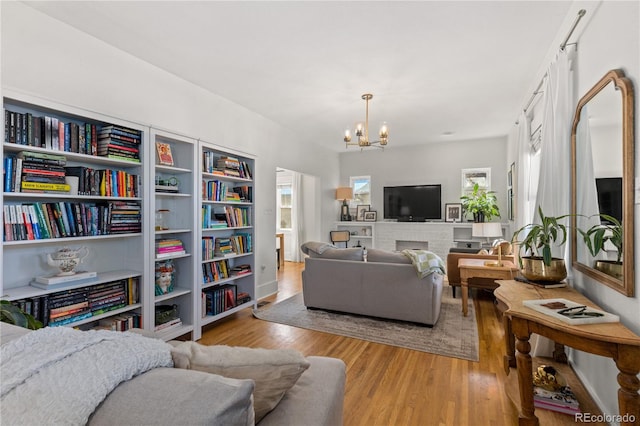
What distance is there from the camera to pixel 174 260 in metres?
3.05

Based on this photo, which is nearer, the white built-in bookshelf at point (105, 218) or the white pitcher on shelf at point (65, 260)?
the white built-in bookshelf at point (105, 218)

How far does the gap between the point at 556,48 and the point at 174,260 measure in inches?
151

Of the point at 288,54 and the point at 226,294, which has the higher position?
the point at 288,54

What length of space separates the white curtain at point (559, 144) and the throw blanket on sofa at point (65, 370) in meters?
2.59

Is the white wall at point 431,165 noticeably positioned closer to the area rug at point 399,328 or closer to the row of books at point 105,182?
the area rug at point 399,328

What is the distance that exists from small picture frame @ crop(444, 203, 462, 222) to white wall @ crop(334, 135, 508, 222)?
0.38 ft

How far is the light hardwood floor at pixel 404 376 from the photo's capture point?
6.04ft

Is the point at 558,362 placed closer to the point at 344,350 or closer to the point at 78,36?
the point at 344,350

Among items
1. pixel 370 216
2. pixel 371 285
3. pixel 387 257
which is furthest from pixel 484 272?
pixel 370 216

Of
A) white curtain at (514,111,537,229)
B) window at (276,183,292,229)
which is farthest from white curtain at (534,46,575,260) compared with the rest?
window at (276,183,292,229)

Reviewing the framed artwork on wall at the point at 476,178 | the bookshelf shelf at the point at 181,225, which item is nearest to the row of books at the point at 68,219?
the bookshelf shelf at the point at 181,225

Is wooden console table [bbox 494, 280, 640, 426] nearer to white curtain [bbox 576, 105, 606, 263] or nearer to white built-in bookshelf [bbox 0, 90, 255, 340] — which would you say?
white curtain [bbox 576, 105, 606, 263]

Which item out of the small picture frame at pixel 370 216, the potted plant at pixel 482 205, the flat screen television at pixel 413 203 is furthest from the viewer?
the small picture frame at pixel 370 216

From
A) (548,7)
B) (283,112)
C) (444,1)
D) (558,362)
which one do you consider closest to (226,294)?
(283,112)
